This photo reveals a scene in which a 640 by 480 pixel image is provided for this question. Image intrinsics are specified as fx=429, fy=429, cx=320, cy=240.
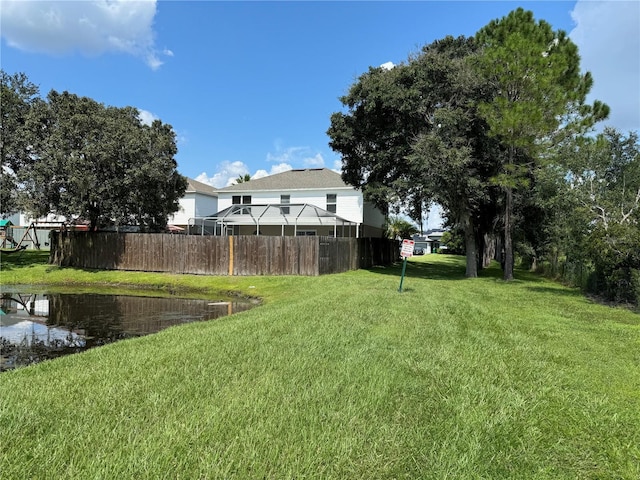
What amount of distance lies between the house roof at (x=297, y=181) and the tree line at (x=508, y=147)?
862 cm

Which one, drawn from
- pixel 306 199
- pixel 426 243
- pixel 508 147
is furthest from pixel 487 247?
pixel 426 243

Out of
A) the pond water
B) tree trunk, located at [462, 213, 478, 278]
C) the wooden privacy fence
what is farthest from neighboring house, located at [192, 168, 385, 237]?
the pond water

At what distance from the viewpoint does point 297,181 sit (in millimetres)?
34656

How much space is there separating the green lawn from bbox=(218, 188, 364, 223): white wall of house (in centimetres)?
2499

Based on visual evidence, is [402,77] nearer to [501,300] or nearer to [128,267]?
[501,300]

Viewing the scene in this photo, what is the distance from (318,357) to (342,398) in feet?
4.31

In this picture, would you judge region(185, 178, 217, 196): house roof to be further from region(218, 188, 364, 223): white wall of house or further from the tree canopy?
the tree canopy

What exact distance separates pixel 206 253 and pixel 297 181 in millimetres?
15988

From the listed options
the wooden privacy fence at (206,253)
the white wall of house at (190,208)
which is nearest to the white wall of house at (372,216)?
the wooden privacy fence at (206,253)

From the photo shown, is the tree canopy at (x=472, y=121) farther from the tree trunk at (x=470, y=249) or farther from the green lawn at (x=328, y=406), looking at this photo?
the green lawn at (x=328, y=406)

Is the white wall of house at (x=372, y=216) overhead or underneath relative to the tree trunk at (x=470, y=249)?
overhead

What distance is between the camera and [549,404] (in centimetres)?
425

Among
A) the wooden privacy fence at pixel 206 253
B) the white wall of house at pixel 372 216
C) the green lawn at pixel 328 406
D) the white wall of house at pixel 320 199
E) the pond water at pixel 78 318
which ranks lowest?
the pond water at pixel 78 318

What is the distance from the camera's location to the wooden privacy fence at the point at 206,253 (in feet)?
61.9
